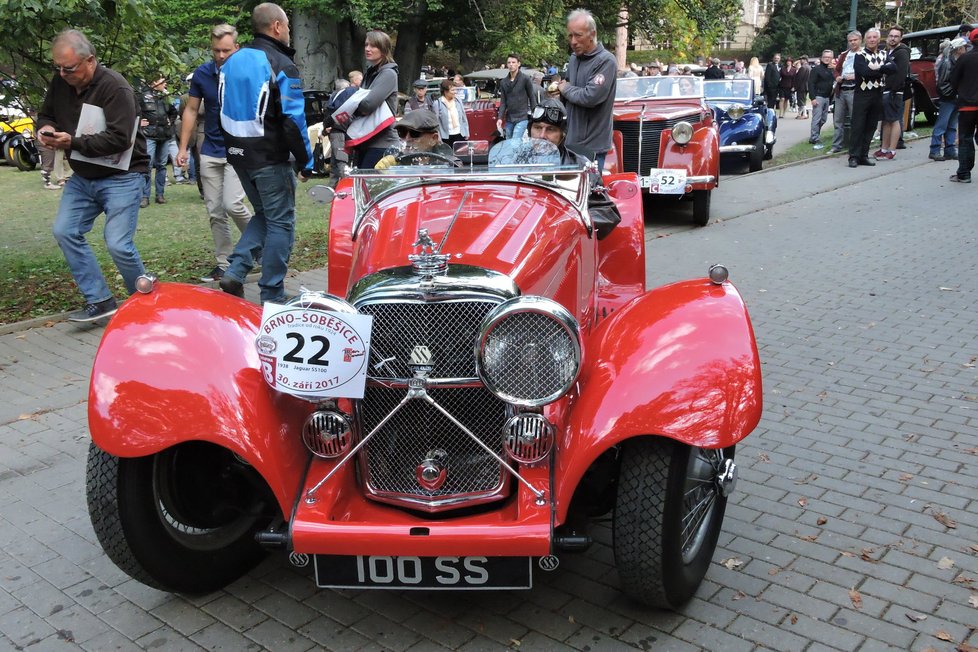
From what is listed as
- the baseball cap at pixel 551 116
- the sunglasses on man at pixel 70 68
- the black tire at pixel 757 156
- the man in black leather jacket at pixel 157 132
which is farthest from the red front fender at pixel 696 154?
the man in black leather jacket at pixel 157 132

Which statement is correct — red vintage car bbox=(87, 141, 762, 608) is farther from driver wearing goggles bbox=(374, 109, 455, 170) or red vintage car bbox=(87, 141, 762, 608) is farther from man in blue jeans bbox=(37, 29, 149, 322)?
man in blue jeans bbox=(37, 29, 149, 322)

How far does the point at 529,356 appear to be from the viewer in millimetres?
2959

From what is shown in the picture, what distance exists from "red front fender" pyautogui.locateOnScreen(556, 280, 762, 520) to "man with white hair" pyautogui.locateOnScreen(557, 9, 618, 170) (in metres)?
4.61

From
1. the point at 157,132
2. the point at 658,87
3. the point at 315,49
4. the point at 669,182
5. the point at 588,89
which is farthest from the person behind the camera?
the point at 315,49

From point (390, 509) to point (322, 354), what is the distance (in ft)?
2.11

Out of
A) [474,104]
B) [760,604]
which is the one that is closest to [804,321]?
[760,604]

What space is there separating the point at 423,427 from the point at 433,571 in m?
0.55

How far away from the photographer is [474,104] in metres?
19.7

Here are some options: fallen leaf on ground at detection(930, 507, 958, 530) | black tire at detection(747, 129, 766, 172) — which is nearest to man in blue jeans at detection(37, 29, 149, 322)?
fallen leaf on ground at detection(930, 507, 958, 530)

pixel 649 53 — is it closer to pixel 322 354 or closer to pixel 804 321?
pixel 804 321

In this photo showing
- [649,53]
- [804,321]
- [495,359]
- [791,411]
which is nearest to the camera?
[495,359]

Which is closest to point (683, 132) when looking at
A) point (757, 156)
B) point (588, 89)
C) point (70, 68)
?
point (588, 89)

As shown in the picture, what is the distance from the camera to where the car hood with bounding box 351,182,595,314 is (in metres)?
3.47

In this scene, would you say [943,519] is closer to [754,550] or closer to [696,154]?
[754,550]
